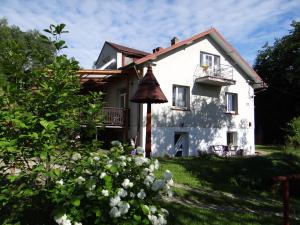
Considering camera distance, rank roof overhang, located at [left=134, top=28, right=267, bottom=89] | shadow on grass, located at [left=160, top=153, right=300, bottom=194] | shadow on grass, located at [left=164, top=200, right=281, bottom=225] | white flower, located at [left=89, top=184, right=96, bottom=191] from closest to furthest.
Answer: white flower, located at [left=89, top=184, right=96, bottom=191], shadow on grass, located at [left=164, top=200, right=281, bottom=225], shadow on grass, located at [left=160, top=153, right=300, bottom=194], roof overhang, located at [left=134, top=28, right=267, bottom=89]

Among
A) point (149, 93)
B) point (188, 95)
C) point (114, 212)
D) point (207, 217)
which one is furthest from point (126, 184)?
point (188, 95)

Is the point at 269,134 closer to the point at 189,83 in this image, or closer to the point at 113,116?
the point at 189,83

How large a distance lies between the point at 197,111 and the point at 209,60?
3.64 metres

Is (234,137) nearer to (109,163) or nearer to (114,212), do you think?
(109,163)

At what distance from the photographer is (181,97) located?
2083cm

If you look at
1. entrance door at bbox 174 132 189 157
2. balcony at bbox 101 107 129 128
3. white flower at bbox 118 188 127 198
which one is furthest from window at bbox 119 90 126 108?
white flower at bbox 118 188 127 198

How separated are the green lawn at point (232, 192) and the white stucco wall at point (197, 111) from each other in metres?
5.43

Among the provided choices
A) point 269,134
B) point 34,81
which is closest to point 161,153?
point 34,81

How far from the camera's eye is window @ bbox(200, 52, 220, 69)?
71.6 feet

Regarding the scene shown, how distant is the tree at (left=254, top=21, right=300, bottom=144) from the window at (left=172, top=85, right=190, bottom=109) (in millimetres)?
16314

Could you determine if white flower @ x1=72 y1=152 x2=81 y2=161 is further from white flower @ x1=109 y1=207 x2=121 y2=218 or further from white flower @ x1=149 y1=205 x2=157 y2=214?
white flower @ x1=149 y1=205 x2=157 y2=214

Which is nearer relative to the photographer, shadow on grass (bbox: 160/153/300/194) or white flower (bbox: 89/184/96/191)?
white flower (bbox: 89/184/96/191)

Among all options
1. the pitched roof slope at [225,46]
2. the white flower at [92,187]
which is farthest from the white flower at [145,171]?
the pitched roof slope at [225,46]

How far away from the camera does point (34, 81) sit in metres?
5.02
